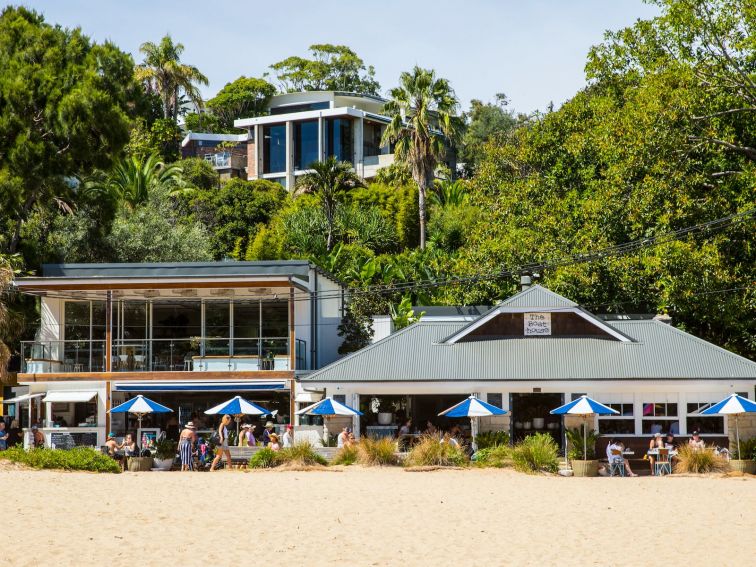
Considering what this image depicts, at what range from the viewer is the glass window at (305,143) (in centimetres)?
7438

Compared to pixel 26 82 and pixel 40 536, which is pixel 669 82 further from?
pixel 40 536

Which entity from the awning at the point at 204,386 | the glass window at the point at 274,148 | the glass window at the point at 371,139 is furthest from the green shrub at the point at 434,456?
the glass window at the point at 274,148

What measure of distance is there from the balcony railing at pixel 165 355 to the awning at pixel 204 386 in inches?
21.6

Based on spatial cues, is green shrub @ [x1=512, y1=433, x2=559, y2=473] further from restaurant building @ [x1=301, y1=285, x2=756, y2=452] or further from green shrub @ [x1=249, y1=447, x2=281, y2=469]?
green shrub @ [x1=249, y1=447, x2=281, y2=469]

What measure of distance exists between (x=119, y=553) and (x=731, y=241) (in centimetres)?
3062

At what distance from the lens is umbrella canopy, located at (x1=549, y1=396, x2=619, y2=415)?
30.0m

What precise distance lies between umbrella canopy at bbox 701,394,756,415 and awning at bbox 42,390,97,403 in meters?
19.2

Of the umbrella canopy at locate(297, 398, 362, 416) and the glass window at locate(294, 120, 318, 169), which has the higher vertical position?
the glass window at locate(294, 120, 318, 169)

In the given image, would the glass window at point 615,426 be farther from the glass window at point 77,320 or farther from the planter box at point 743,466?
the glass window at point 77,320

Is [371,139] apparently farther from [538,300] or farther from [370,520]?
[370,520]

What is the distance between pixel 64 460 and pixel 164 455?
3.70 meters

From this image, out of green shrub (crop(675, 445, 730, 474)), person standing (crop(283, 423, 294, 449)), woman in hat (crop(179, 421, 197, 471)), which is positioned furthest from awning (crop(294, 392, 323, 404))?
green shrub (crop(675, 445, 730, 474))

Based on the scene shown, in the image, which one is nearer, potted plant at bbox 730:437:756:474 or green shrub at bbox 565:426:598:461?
potted plant at bbox 730:437:756:474

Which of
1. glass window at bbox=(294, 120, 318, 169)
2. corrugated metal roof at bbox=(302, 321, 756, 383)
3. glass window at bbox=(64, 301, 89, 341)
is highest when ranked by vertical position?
glass window at bbox=(294, 120, 318, 169)
